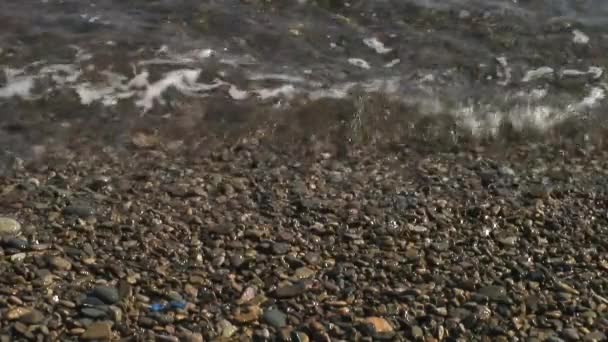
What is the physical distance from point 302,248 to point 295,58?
3925 millimetres

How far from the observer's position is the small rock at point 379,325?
211 inches

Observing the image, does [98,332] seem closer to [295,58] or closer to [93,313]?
[93,313]

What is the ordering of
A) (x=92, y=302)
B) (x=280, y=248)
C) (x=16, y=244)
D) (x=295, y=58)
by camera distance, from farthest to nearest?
(x=295, y=58)
(x=280, y=248)
(x=16, y=244)
(x=92, y=302)

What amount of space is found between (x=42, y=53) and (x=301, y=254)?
15.1 feet

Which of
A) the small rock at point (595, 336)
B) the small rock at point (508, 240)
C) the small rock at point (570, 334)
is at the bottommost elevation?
the small rock at point (595, 336)

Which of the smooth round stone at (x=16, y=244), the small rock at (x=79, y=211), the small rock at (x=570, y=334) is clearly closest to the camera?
the small rock at (x=570, y=334)

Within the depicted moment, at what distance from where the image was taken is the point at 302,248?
6.22 m

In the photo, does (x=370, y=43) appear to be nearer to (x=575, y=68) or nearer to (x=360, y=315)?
(x=575, y=68)

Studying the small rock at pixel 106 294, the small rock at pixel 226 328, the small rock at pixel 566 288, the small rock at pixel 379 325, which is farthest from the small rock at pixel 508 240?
the small rock at pixel 106 294

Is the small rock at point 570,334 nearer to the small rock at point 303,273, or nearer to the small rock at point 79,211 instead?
the small rock at point 303,273

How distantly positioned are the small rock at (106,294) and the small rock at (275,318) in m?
1.03

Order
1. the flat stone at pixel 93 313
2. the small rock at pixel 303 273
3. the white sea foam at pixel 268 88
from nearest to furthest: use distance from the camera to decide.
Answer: the flat stone at pixel 93 313
the small rock at pixel 303 273
the white sea foam at pixel 268 88

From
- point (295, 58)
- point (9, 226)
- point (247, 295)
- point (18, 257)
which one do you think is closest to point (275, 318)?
point (247, 295)

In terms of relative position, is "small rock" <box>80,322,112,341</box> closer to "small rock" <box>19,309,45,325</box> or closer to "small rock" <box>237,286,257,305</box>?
"small rock" <box>19,309,45,325</box>
